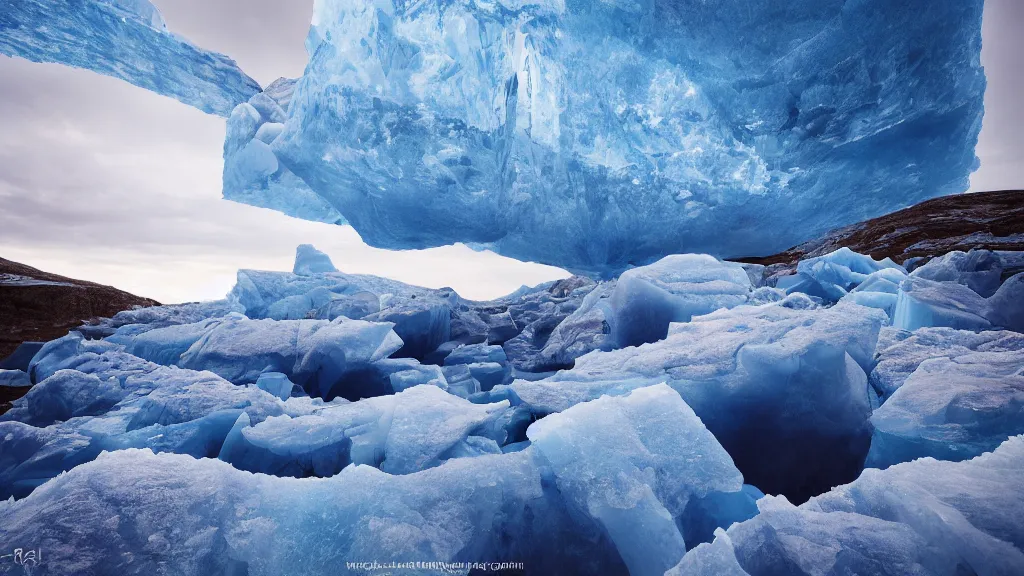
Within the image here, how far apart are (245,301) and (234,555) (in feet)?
24.7

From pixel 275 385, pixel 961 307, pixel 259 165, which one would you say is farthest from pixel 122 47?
pixel 961 307

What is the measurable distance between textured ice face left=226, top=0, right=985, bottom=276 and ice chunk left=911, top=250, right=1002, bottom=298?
1.93 meters

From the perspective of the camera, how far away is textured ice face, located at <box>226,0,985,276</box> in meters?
5.55

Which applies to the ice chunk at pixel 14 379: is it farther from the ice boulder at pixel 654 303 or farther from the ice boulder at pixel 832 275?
the ice boulder at pixel 832 275

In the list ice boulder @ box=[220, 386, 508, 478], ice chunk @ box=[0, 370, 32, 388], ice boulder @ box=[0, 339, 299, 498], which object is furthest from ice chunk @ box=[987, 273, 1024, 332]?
ice chunk @ box=[0, 370, 32, 388]

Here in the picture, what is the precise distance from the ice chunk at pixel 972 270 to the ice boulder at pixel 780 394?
3.11m

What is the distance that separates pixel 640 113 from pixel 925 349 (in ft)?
14.3

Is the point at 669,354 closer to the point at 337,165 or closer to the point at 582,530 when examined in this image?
the point at 582,530

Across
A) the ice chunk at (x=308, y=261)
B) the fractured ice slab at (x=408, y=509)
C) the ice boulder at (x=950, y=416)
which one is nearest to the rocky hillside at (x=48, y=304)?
the ice chunk at (x=308, y=261)

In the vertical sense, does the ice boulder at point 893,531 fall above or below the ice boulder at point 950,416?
below

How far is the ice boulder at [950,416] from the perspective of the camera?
1.59 m

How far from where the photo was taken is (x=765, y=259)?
9.12 meters

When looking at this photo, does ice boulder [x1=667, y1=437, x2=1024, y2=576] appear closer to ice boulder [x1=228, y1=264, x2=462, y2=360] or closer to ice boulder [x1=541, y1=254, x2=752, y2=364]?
ice boulder [x1=541, y1=254, x2=752, y2=364]

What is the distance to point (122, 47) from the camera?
8016mm
